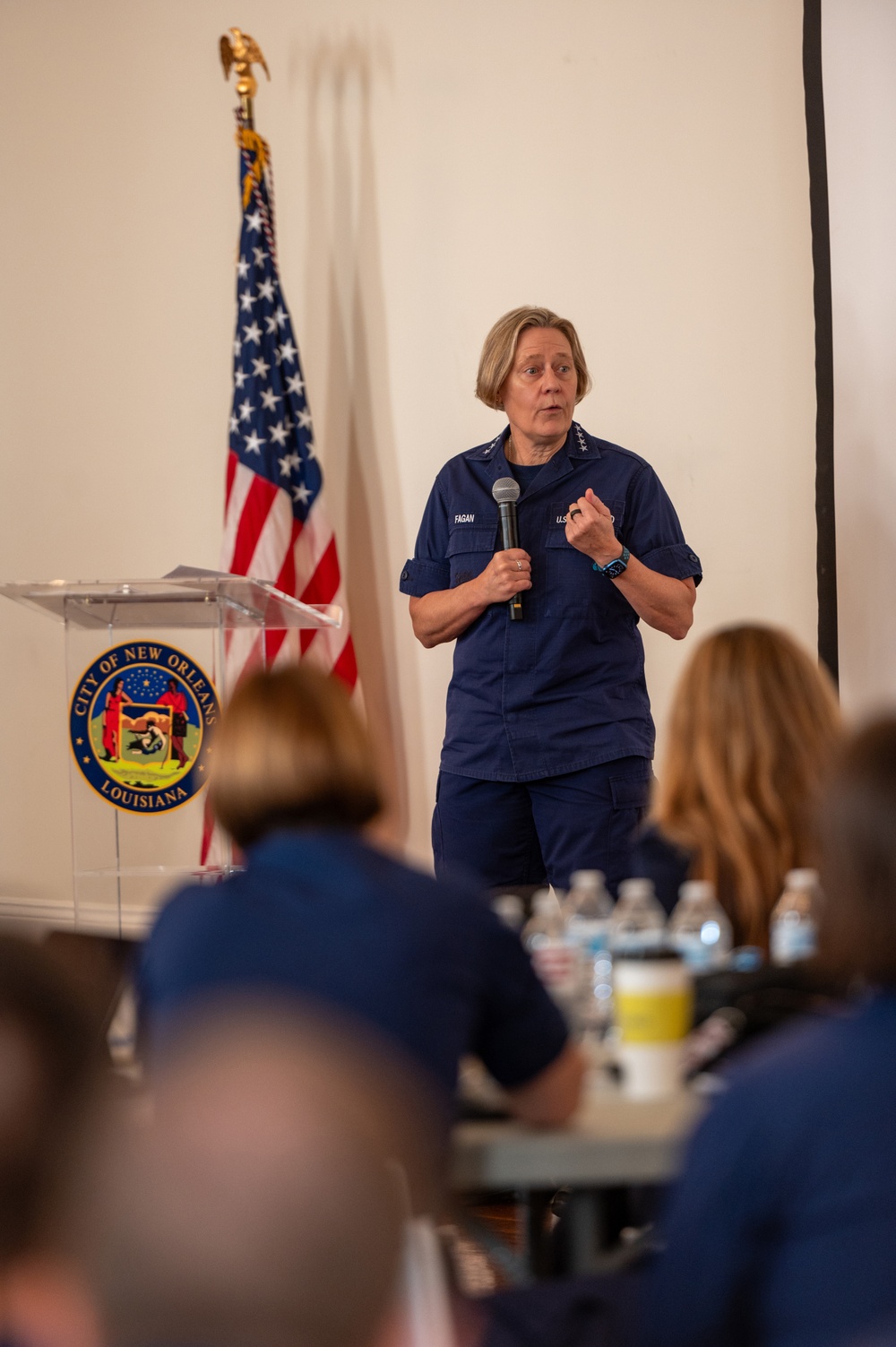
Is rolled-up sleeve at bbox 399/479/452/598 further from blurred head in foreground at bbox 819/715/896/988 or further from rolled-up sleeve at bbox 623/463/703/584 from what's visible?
blurred head in foreground at bbox 819/715/896/988

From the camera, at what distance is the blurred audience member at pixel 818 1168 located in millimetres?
931

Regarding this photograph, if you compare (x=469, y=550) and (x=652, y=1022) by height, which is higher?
(x=469, y=550)

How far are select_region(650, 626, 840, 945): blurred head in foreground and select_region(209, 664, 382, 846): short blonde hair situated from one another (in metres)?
0.53

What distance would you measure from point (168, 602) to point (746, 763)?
1539mm

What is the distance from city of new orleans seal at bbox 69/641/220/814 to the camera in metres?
2.82

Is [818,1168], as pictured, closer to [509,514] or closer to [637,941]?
[637,941]

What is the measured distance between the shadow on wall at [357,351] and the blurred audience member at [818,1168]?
3263mm

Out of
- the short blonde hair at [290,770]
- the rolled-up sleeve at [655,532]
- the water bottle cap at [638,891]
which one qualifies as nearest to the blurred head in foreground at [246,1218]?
the short blonde hair at [290,770]

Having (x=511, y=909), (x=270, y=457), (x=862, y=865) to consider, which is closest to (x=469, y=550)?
(x=270, y=457)

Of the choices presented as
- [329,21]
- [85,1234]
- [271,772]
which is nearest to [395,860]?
[271,772]

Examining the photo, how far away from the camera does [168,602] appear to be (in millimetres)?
2957

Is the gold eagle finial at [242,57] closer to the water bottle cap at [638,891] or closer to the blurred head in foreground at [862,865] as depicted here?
the water bottle cap at [638,891]

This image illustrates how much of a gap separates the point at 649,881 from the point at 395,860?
1.72 ft

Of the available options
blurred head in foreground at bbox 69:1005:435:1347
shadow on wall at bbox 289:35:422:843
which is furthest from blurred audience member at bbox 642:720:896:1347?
shadow on wall at bbox 289:35:422:843
